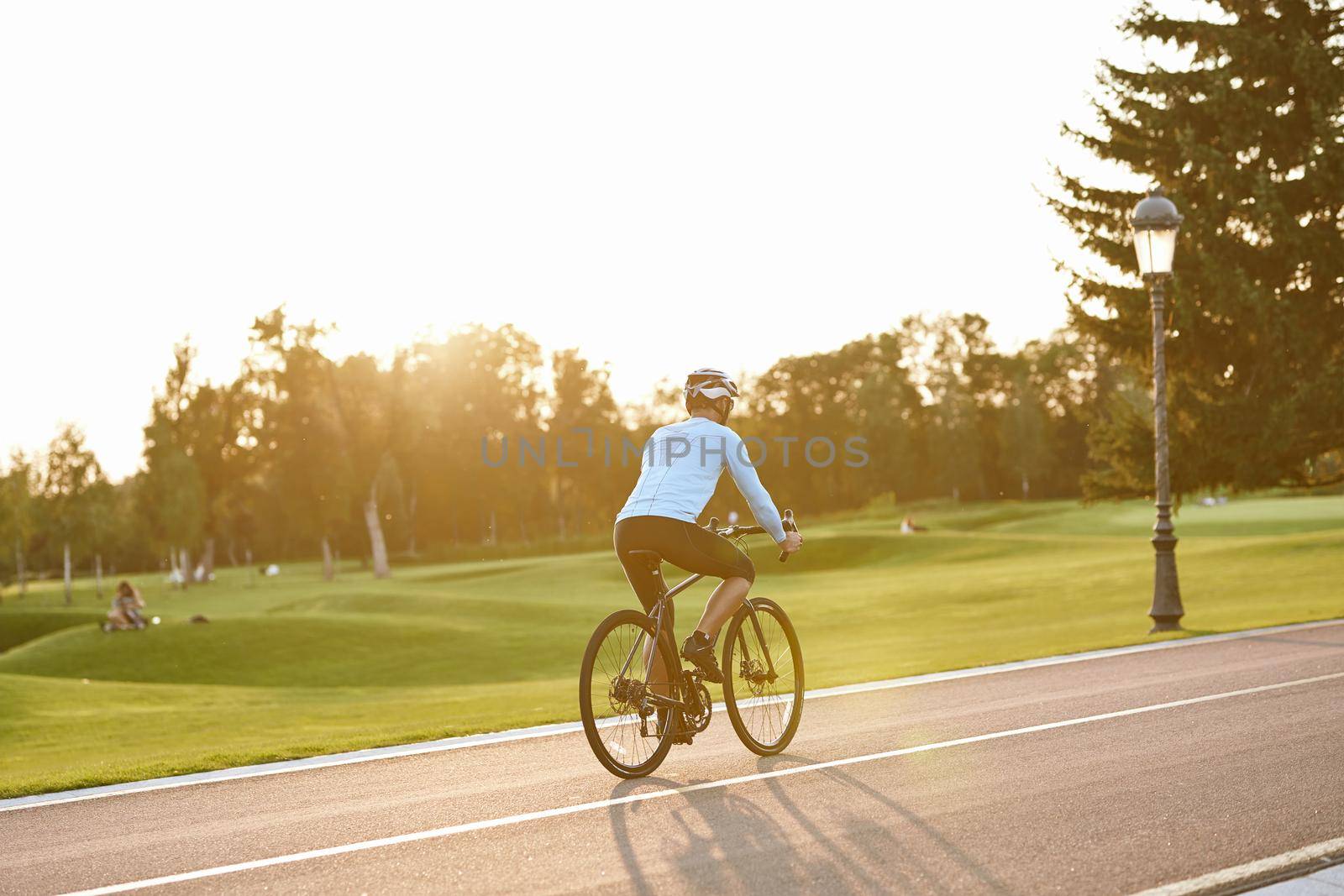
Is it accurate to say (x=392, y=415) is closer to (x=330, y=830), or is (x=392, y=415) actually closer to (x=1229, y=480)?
(x=1229, y=480)

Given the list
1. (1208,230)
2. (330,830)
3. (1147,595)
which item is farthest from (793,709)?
(1208,230)

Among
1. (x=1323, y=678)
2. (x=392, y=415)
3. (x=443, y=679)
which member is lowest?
(x=443, y=679)

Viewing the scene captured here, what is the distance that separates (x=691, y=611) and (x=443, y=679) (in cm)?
905

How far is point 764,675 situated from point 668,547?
1.23 m

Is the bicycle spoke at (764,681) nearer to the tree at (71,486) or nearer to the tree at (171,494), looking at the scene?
the tree at (71,486)

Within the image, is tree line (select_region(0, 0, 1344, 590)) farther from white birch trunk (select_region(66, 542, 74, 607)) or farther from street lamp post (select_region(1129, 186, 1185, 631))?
street lamp post (select_region(1129, 186, 1185, 631))

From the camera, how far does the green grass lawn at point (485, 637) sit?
41.1 ft

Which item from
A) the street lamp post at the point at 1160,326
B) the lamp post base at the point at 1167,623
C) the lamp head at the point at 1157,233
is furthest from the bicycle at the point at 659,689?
the lamp head at the point at 1157,233

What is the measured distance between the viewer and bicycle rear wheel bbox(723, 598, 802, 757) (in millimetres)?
7027

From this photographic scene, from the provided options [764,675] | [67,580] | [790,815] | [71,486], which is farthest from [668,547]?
[71,486]

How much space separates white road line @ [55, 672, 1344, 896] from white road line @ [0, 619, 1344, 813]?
7.38 feet

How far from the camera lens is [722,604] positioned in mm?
6703

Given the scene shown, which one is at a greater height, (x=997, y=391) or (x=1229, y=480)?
(x=997, y=391)

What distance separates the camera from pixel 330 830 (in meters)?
5.66
